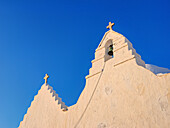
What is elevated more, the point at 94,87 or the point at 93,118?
the point at 94,87

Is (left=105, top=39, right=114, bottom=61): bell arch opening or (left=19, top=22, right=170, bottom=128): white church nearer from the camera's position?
(left=19, top=22, right=170, bottom=128): white church

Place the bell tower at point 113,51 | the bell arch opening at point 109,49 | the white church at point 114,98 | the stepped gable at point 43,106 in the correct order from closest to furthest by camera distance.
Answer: the white church at point 114,98, the bell tower at point 113,51, the bell arch opening at point 109,49, the stepped gable at point 43,106

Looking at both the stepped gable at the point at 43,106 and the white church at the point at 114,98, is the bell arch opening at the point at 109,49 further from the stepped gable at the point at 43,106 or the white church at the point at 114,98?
the stepped gable at the point at 43,106

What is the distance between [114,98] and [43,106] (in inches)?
185

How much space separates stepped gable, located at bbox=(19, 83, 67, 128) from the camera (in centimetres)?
1038

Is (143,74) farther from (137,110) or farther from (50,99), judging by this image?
(50,99)

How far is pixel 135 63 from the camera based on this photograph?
26.3ft

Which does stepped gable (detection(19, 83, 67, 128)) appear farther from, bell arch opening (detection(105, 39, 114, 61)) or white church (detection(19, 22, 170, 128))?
bell arch opening (detection(105, 39, 114, 61))

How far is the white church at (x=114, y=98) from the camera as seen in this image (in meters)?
6.73

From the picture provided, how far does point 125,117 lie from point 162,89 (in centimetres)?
160

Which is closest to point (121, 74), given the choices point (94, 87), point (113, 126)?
point (94, 87)

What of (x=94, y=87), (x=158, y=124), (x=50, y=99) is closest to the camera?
(x=158, y=124)

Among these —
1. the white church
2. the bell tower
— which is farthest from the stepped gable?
the bell tower

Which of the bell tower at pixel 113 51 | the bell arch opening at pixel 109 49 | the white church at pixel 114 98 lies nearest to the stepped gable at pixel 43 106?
the white church at pixel 114 98
